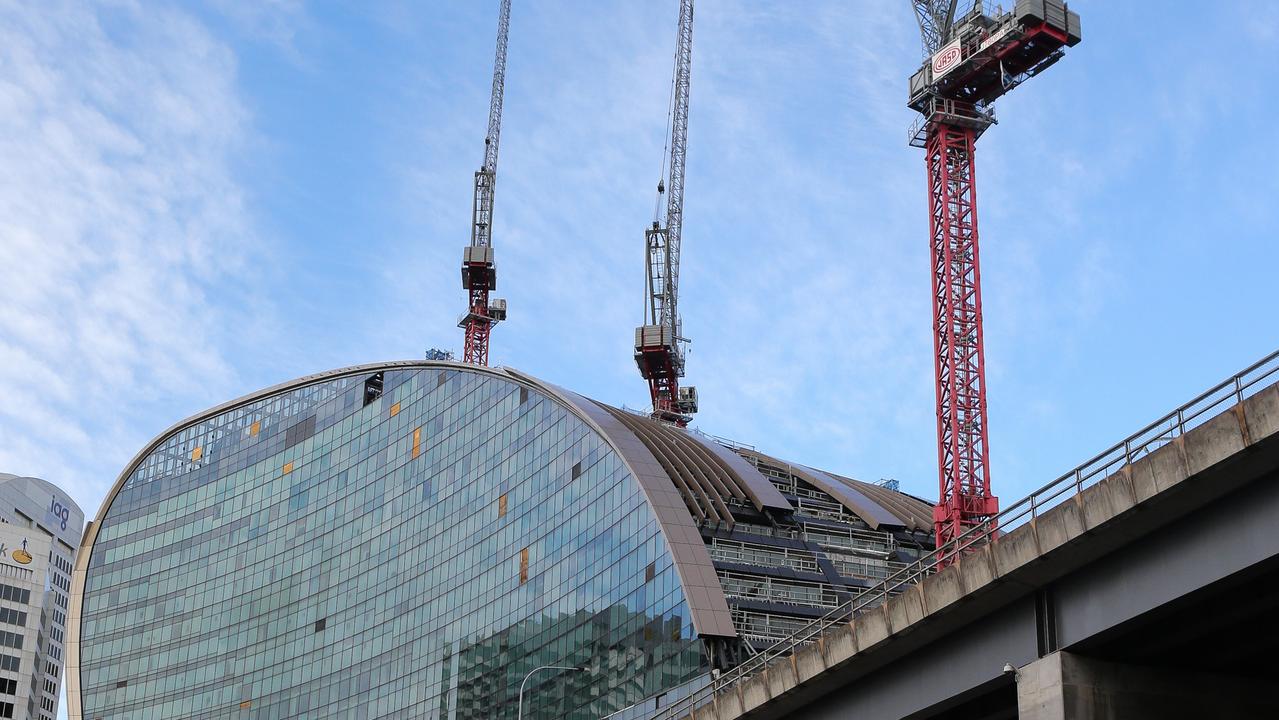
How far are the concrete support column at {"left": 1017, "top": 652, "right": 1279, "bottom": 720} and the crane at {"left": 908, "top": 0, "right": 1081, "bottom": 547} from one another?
60.4 meters

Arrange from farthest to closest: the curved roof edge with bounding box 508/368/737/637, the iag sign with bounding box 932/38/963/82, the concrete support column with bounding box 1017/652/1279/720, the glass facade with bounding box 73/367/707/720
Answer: the iag sign with bounding box 932/38/963/82 → the glass facade with bounding box 73/367/707/720 → the curved roof edge with bounding box 508/368/737/637 → the concrete support column with bounding box 1017/652/1279/720

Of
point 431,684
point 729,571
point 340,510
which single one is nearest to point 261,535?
point 340,510

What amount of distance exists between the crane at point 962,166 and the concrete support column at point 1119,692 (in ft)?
198

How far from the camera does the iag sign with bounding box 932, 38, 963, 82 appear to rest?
339 feet

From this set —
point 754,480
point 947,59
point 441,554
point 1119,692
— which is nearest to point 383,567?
point 441,554

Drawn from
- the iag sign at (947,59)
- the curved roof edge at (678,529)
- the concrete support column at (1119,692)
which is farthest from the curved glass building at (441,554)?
the concrete support column at (1119,692)

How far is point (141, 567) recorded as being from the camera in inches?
5689

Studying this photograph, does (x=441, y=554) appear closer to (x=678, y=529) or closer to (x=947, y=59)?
(x=678, y=529)

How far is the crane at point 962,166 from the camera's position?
97562 mm

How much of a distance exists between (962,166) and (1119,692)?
74960mm

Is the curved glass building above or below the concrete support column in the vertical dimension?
above

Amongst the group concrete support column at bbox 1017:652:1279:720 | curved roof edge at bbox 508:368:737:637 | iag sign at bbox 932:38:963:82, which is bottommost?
concrete support column at bbox 1017:652:1279:720

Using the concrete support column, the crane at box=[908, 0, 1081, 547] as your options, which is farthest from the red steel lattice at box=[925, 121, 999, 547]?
the concrete support column

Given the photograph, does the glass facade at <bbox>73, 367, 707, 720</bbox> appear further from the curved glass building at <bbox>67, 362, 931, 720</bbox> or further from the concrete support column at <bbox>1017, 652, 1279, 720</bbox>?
the concrete support column at <bbox>1017, 652, 1279, 720</bbox>
